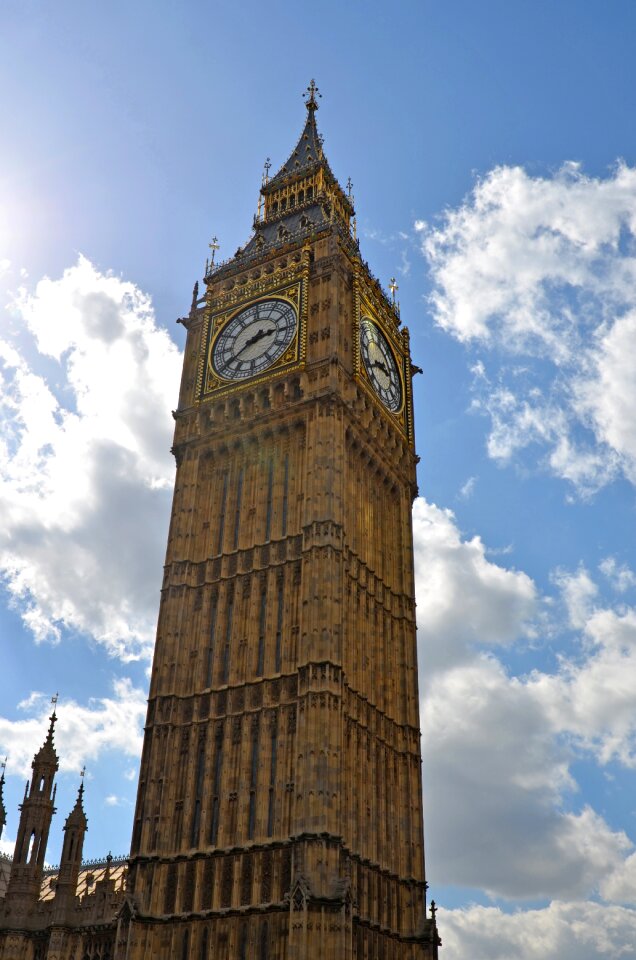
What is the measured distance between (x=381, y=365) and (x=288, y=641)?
2344 cm

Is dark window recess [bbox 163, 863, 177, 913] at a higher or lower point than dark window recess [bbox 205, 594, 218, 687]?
lower

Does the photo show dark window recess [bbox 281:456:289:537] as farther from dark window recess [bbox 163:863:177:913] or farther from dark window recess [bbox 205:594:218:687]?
dark window recess [bbox 163:863:177:913]

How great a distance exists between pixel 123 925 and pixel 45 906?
7.14 metres

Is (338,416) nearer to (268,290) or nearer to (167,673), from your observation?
(268,290)

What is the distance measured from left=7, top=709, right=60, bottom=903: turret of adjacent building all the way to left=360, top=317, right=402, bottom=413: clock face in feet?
99.8

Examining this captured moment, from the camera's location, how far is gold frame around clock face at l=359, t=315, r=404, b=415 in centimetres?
6719

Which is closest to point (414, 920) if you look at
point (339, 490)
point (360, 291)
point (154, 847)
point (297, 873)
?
point (297, 873)

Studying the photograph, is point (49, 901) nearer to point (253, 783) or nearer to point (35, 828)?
point (35, 828)

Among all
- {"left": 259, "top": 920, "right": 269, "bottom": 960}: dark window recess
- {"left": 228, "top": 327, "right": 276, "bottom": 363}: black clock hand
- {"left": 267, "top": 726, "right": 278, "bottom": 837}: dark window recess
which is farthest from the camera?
{"left": 228, "top": 327, "right": 276, "bottom": 363}: black clock hand

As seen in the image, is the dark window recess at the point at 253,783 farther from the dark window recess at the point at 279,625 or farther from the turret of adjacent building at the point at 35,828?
the turret of adjacent building at the point at 35,828

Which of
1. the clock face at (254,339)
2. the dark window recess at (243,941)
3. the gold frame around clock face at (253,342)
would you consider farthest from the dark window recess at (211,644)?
the clock face at (254,339)

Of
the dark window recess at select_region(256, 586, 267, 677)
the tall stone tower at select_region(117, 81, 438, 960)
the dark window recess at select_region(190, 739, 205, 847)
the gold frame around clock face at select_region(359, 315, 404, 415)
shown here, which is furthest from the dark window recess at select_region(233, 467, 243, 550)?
the dark window recess at select_region(190, 739, 205, 847)

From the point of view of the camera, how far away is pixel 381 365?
69438 mm

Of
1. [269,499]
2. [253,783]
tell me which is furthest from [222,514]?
[253,783]
